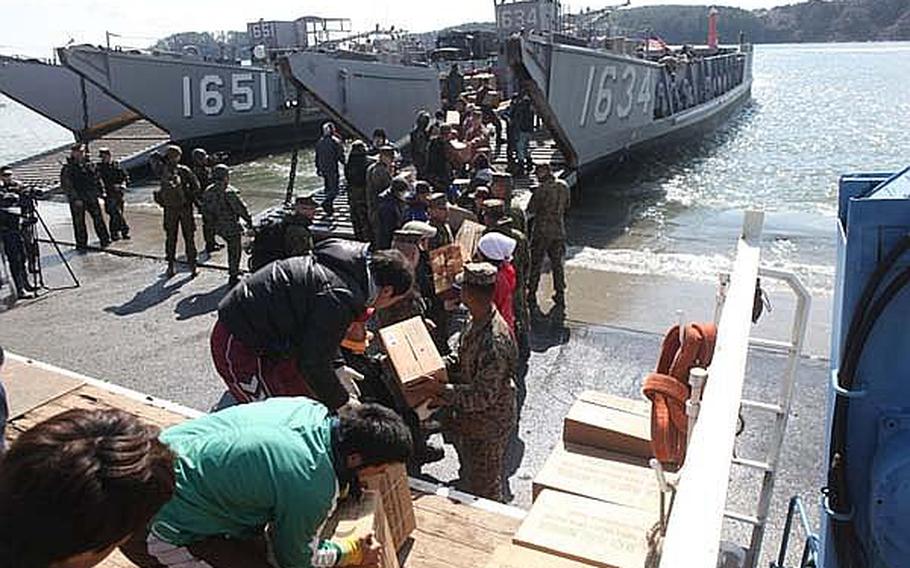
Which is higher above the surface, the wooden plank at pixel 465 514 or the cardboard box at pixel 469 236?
the cardboard box at pixel 469 236

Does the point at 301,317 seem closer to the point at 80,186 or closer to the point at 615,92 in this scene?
the point at 80,186

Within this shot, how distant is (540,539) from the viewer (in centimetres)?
298

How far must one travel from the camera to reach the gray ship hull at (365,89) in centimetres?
1667

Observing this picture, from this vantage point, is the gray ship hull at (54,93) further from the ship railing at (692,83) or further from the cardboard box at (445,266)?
the cardboard box at (445,266)

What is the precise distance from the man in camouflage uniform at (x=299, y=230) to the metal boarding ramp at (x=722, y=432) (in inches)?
189

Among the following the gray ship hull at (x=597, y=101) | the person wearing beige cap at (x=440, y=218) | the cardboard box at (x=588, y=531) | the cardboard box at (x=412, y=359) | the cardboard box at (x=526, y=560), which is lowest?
the cardboard box at (x=526, y=560)

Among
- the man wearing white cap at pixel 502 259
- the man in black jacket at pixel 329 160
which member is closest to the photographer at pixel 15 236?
the man in black jacket at pixel 329 160

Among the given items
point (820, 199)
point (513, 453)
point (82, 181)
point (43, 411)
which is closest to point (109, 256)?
point (82, 181)

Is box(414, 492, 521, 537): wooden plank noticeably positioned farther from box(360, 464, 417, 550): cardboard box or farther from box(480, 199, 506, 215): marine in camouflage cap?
box(480, 199, 506, 215): marine in camouflage cap

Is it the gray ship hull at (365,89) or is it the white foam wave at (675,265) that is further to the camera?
the gray ship hull at (365,89)

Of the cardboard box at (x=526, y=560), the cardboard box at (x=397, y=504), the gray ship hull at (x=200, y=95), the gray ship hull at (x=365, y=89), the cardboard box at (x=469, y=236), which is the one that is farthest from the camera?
the gray ship hull at (x=200, y=95)

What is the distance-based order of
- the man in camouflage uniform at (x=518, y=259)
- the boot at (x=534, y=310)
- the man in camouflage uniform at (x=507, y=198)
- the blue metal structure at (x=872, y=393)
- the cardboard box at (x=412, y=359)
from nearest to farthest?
the blue metal structure at (x=872, y=393), the cardboard box at (x=412, y=359), the man in camouflage uniform at (x=518, y=259), the man in camouflage uniform at (x=507, y=198), the boot at (x=534, y=310)

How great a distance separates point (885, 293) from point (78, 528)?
191cm

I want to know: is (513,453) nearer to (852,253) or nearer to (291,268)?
(291,268)
